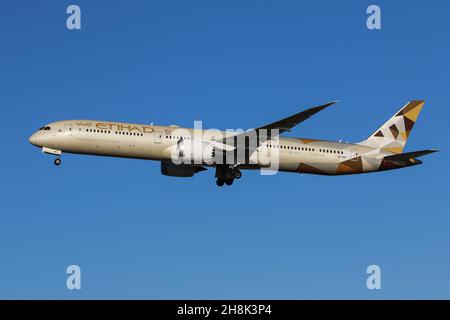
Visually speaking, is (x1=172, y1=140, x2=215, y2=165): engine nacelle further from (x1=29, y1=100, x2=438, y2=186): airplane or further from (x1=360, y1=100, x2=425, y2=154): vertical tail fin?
(x1=360, y1=100, x2=425, y2=154): vertical tail fin

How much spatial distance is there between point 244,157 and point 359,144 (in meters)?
11.0

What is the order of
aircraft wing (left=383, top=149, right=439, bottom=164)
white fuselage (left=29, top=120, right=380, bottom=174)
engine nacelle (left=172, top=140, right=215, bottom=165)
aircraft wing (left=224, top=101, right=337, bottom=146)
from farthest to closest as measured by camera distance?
aircraft wing (left=383, top=149, right=439, bottom=164)
engine nacelle (left=172, top=140, right=215, bottom=165)
white fuselage (left=29, top=120, right=380, bottom=174)
aircraft wing (left=224, top=101, right=337, bottom=146)

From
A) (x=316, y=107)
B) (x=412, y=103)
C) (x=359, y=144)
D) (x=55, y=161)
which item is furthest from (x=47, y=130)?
(x=412, y=103)

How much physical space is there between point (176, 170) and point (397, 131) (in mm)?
19734

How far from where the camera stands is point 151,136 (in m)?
64.7

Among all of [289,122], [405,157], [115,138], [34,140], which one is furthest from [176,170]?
[405,157]

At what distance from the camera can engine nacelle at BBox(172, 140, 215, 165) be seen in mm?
64625

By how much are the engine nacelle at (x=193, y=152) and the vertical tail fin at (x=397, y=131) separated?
1509 cm

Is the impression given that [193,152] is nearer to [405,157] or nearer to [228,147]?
[228,147]

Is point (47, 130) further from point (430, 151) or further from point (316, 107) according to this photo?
point (430, 151)

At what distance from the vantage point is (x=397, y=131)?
74.8 m

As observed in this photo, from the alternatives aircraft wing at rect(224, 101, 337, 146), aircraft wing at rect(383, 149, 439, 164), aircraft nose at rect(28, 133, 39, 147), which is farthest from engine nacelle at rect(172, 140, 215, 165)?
aircraft wing at rect(383, 149, 439, 164)

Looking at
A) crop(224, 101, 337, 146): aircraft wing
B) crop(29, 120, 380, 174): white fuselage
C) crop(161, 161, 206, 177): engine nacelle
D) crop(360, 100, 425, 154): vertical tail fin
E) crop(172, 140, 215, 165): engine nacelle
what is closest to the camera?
crop(224, 101, 337, 146): aircraft wing

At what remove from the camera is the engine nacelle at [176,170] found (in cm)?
7044
